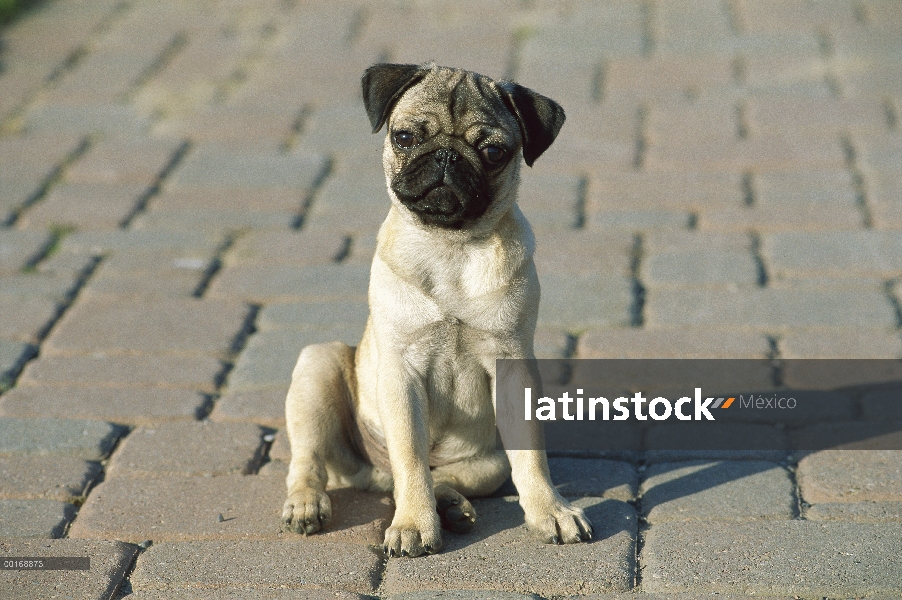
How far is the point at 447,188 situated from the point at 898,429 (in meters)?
2.00

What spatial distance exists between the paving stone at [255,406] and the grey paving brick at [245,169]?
2374 mm

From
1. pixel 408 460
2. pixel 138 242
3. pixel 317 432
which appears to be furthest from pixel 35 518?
pixel 138 242

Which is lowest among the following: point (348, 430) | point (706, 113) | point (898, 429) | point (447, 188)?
point (706, 113)

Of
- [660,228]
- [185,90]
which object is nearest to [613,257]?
[660,228]

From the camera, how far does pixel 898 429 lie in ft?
14.2

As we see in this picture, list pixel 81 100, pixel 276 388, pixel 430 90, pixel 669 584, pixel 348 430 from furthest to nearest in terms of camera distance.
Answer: pixel 81 100
pixel 276 388
pixel 348 430
pixel 430 90
pixel 669 584

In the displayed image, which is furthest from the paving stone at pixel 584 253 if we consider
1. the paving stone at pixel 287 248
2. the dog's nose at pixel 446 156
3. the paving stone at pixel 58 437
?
the paving stone at pixel 58 437

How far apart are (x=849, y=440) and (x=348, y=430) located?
182 cm

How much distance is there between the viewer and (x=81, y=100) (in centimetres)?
835

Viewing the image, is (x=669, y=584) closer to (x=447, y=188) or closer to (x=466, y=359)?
(x=466, y=359)

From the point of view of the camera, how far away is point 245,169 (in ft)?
23.4

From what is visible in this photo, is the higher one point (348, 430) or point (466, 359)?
point (466, 359)

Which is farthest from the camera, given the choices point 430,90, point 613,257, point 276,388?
point 613,257

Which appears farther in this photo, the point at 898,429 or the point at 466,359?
the point at 898,429
